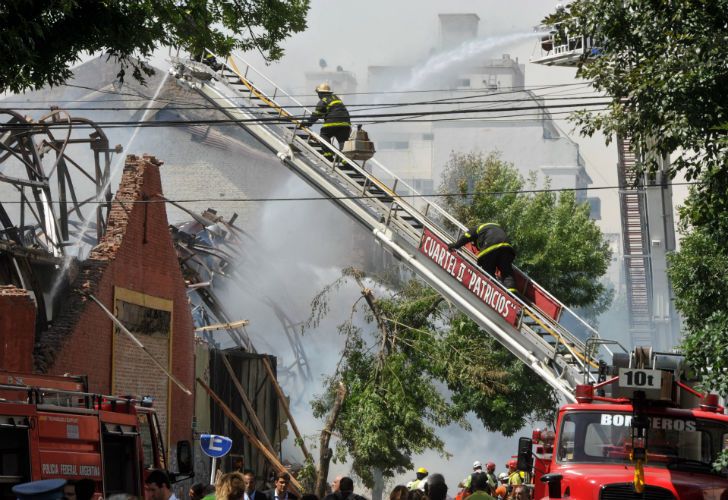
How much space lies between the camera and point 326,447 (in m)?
20.7

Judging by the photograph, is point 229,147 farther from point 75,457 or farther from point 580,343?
point 75,457

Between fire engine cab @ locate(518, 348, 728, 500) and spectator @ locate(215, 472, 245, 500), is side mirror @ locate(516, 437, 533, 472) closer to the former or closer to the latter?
fire engine cab @ locate(518, 348, 728, 500)

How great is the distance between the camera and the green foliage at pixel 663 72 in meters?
11.3

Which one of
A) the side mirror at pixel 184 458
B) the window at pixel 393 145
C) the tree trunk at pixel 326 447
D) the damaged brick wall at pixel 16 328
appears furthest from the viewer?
the window at pixel 393 145

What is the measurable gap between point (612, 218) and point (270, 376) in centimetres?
7130

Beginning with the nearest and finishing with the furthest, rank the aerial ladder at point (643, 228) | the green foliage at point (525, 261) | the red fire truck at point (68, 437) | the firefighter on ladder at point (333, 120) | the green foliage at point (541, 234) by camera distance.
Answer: the red fire truck at point (68, 437) < the firefighter on ladder at point (333, 120) < the aerial ladder at point (643, 228) < the green foliage at point (525, 261) < the green foliage at point (541, 234)

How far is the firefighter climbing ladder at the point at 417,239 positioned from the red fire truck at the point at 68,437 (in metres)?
6.82

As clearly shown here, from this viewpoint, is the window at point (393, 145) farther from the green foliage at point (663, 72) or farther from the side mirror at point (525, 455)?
the side mirror at point (525, 455)

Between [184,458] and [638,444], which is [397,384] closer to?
[184,458]

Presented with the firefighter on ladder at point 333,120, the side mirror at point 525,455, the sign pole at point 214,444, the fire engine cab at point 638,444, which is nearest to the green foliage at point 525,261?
the firefighter on ladder at point 333,120

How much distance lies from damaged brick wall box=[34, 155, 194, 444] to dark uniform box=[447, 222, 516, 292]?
5594 mm

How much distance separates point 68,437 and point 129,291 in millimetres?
10791

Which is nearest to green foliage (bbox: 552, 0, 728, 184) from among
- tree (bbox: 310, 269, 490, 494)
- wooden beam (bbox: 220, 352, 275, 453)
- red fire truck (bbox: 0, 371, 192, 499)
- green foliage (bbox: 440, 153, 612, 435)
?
red fire truck (bbox: 0, 371, 192, 499)

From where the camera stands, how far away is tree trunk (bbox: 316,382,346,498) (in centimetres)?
2047
